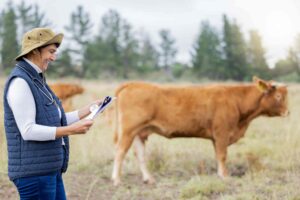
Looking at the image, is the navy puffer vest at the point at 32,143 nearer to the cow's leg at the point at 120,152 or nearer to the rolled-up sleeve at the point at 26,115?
the rolled-up sleeve at the point at 26,115

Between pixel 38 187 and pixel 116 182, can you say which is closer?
pixel 38 187

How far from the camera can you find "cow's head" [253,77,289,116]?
9156mm

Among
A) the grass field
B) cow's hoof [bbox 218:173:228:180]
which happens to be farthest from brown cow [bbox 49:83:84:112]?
cow's hoof [bbox 218:173:228:180]

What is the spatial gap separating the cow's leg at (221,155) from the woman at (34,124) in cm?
481

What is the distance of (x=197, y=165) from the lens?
28.1 feet

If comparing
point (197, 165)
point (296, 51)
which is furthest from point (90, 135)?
point (296, 51)

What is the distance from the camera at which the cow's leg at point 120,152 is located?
781cm

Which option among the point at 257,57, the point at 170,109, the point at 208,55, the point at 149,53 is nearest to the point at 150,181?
the point at 170,109

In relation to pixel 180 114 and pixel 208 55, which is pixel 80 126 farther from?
pixel 208 55

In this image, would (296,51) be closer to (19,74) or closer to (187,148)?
(187,148)

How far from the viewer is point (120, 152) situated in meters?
8.10

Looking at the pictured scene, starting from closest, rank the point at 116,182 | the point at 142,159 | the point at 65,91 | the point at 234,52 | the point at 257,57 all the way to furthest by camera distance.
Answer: the point at 116,182
the point at 142,159
the point at 65,91
the point at 257,57
the point at 234,52

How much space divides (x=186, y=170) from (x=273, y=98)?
2.18 m

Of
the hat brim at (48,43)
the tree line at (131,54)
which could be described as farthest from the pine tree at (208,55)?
the hat brim at (48,43)
